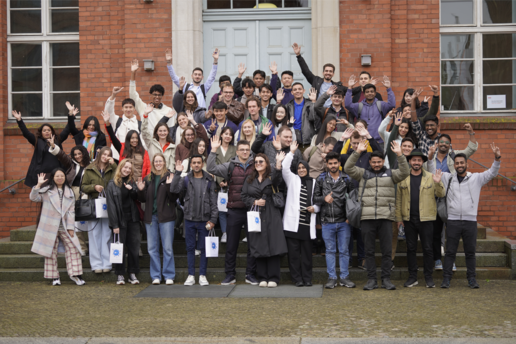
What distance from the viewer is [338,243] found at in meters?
8.84

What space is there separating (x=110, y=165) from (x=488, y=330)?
6.07 m

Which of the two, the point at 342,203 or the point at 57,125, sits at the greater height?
the point at 57,125

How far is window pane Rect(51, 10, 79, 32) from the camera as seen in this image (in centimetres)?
1285

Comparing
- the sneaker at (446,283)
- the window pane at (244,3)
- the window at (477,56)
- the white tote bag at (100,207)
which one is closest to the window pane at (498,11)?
the window at (477,56)

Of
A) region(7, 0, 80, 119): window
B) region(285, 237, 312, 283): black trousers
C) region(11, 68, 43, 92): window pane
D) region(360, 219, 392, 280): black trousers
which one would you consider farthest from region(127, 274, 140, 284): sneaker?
region(11, 68, 43, 92): window pane

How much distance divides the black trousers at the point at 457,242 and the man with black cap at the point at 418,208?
242 mm

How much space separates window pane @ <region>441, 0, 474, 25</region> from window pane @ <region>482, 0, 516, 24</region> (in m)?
0.27

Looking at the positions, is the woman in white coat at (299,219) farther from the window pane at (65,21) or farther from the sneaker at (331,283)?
the window pane at (65,21)

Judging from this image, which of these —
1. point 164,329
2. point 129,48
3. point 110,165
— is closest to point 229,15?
point 129,48

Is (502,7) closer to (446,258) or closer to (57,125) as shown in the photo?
(446,258)

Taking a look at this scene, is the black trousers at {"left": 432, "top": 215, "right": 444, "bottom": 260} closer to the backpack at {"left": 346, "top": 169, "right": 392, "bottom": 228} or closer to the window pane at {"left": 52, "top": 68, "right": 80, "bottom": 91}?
the backpack at {"left": 346, "top": 169, "right": 392, "bottom": 228}

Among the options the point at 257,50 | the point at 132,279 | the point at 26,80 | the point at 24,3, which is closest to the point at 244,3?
the point at 257,50

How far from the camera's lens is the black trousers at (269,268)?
891 cm

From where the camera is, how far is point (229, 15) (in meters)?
12.6
